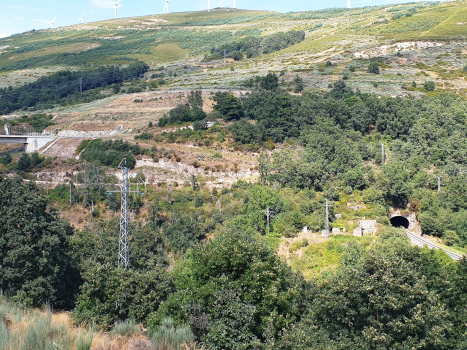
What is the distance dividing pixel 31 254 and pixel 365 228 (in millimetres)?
22392

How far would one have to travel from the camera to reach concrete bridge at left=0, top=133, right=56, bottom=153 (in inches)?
2442

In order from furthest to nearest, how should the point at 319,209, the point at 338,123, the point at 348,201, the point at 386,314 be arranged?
the point at 338,123, the point at 348,201, the point at 319,209, the point at 386,314

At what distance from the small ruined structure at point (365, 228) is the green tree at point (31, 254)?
19.0 meters

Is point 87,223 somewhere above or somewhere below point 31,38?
below

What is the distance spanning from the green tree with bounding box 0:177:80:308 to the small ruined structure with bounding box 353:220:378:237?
19.0 m

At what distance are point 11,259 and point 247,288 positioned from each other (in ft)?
35.8

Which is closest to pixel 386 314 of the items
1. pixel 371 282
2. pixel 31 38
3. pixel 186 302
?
pixel 371 282

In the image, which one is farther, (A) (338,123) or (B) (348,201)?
(A) (338,123)

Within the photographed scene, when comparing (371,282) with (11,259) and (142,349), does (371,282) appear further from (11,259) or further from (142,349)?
(11,259)

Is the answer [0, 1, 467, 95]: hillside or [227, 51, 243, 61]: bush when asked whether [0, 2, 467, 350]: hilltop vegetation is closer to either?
[0, 1, 467, 95]: hillside

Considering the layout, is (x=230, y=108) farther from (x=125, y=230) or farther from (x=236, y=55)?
(x=236, y=55)

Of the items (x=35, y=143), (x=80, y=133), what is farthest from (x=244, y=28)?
(x=35, y=143)

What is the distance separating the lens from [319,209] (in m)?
37.4

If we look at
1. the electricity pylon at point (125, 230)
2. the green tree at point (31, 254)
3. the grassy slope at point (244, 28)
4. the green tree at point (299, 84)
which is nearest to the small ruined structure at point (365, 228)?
the electricity pylon at point (125, 230)
